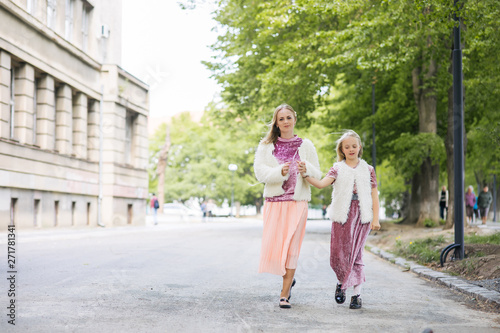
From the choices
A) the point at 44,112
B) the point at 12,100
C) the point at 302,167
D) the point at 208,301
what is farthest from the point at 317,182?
the point at 44,112

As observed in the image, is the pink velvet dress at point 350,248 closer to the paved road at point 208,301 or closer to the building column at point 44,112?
the paved road at point 208,301

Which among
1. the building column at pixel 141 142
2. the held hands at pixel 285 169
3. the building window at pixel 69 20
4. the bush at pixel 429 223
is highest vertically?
the building window at pixel 69 20

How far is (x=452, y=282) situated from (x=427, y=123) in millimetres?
15098

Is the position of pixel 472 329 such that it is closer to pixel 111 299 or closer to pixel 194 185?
pixel 111 299

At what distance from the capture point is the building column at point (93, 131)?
99.5ft

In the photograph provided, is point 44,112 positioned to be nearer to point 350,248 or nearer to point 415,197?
point 415,197

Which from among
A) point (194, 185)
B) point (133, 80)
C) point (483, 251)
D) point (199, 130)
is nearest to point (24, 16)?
point (133, 80)

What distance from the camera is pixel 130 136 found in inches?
1395

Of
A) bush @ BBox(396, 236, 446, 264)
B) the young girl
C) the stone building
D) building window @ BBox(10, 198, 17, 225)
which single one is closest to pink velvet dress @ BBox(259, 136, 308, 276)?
the young girl

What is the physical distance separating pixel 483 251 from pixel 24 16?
60.0 ft

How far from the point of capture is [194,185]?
6475 centimetres

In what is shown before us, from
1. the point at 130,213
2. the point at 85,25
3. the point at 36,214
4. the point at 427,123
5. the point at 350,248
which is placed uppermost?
the point at 85,25

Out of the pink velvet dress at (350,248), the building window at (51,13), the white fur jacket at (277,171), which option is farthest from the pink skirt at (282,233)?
the building window at (51,13)

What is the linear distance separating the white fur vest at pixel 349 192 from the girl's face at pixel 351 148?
11cm
